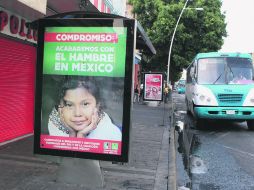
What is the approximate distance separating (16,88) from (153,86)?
1378 centimetres

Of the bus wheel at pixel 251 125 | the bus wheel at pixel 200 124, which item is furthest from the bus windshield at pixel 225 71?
the bus wheel at pixel 200 124

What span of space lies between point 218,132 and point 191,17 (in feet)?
64.9

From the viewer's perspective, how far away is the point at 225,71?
528 inches

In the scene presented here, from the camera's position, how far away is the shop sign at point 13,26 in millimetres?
7980

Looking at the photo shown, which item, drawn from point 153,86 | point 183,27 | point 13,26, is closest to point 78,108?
point 13,26

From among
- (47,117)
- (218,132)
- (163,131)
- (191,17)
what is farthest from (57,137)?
(191,17)

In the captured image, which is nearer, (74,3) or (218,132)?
(74,3)

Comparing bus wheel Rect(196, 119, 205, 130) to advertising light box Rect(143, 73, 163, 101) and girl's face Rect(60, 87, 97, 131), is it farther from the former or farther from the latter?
girl's face Rect(60, 87, 97, 131)

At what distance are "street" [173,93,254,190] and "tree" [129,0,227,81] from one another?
18102 mm

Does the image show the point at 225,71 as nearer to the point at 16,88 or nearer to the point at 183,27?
the point at 16,88

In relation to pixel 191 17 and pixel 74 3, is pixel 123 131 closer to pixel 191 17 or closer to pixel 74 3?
pixel 74 3

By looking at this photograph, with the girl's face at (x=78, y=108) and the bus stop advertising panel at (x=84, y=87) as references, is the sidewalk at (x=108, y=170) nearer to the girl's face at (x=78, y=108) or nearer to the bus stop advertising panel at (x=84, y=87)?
the bus stop advertising panel at (x=84, y=87)

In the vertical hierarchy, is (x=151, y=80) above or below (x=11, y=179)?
above

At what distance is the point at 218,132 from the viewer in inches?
506
